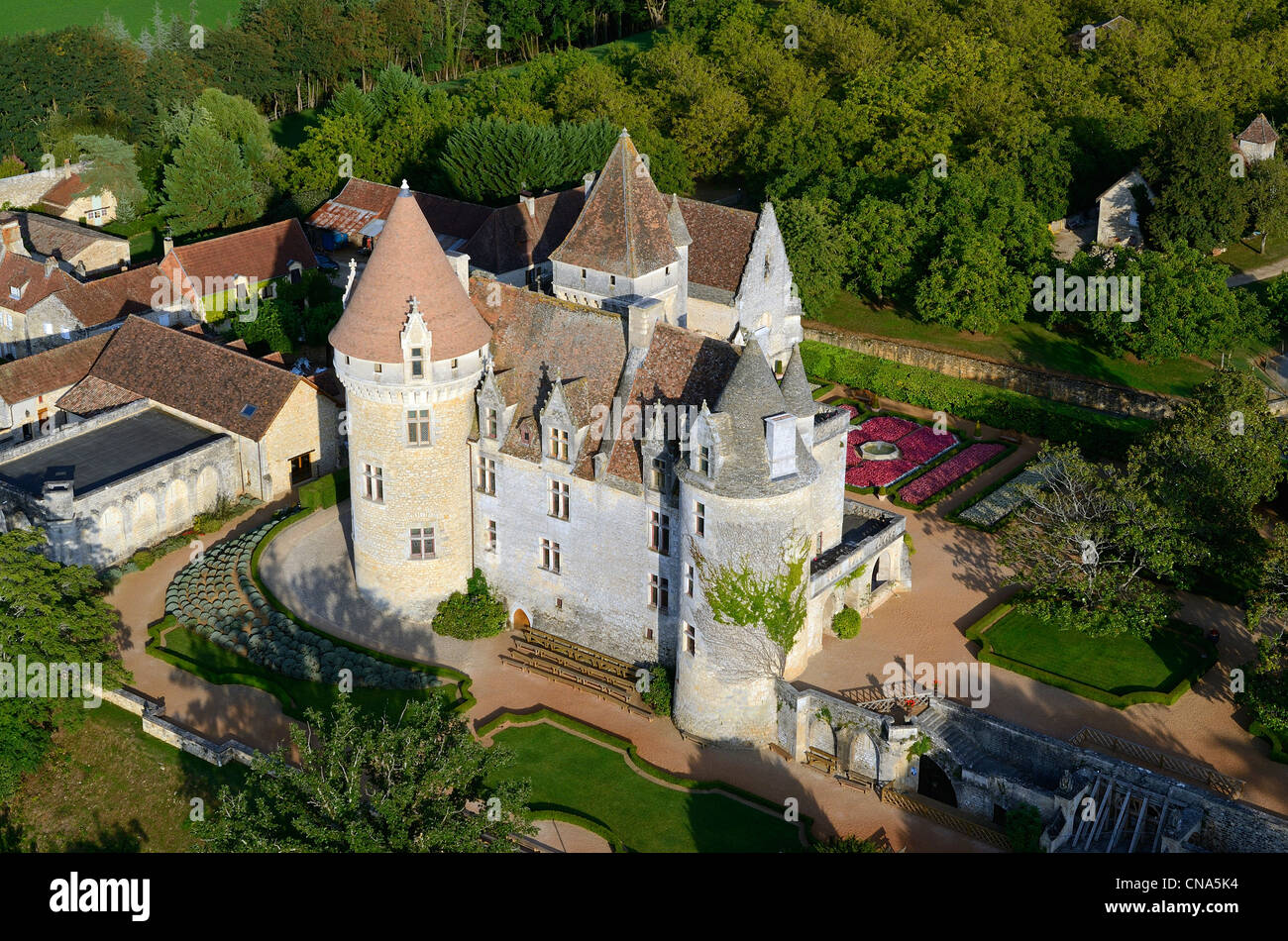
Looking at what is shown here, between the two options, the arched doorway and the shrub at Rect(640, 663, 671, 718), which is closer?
the arched doorway

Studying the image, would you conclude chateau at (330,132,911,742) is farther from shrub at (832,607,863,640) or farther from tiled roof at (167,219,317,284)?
tiled roof at (167,219,317,284)

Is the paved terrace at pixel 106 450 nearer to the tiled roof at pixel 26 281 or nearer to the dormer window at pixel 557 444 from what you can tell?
the tiled roof at pixel 26 281

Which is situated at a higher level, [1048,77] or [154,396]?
[1048,77]

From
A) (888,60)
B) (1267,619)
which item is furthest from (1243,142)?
(1267,619)

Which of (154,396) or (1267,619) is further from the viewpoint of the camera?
(154,396)

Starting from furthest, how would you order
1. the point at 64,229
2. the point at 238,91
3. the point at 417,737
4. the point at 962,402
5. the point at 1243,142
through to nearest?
the point at 238,91, the point at 1243,142, the point at 64,229, the point at 962,402, the point at 417,737

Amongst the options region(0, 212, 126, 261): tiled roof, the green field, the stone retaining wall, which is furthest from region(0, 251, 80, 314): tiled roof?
the green field

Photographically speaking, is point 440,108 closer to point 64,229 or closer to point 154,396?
point 64,229
